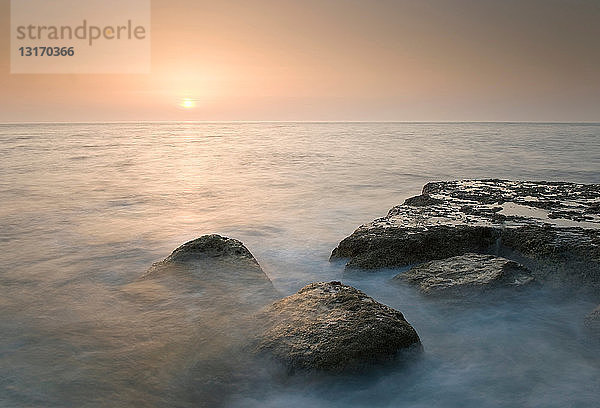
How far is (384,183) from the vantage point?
1282 cm

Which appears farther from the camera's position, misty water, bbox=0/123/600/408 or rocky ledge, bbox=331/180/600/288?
rocky ledge, bbox=331/180/600/288

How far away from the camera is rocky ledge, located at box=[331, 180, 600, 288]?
4547 millimetres

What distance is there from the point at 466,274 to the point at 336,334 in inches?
69.9

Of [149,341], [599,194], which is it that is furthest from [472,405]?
[599,194]

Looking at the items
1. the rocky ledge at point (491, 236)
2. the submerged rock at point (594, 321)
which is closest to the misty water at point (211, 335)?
the submerged rock at point (594, 321)

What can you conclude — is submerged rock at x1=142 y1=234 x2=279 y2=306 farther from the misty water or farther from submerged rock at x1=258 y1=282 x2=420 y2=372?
submerged rock at x1=258 y1=282 x2=420 y2=372

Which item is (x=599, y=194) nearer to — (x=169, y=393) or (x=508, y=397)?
(x=508, y=397)

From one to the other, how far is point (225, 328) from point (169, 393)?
80 centimetres

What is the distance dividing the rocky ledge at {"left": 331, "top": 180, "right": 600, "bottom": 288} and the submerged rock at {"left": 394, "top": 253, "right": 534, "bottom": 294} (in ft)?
1.29

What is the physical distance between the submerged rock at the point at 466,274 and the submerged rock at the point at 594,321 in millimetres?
561

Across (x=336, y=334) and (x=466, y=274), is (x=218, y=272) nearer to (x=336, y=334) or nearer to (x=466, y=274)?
(x=336, y=334)

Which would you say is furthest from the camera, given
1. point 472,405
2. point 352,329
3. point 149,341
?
point 149,341

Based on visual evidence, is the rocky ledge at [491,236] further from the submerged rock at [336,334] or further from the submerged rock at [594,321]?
the submerged rock at [336,334]

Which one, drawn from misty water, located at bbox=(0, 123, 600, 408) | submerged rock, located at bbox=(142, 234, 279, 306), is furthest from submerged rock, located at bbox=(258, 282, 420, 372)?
Answer: submerged rock, located at bbox=(142, 234, 279, 306)
